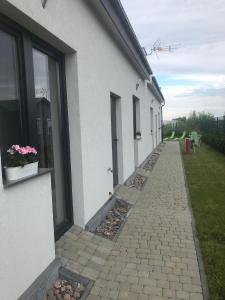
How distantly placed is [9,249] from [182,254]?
251cm

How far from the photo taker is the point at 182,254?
14.1 feet

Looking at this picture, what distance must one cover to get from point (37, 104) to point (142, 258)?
7.68 feet

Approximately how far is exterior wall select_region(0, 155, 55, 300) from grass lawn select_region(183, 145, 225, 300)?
1765 millimetres

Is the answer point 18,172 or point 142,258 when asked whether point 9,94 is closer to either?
point 18,172

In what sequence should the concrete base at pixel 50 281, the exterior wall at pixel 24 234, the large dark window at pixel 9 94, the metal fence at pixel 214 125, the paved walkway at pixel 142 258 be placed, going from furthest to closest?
1. the metal fence at pixel 214 125
2. the paved walkway at pixel 142 258
3. the large dark window at pixel 9 94
4. the concrete base at pixel 50 281
5. the exterior wall at pixel 24 234

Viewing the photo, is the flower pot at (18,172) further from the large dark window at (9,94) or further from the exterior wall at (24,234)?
the large dark window at (9,94)

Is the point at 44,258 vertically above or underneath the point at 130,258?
above

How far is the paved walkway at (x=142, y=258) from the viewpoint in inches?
134

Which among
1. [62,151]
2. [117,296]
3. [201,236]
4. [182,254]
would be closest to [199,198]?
[201,236]

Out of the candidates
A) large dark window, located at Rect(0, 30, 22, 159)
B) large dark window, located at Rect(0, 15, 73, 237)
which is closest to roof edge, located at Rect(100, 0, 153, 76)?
large dark window, located at Rect(0, 15, 73, 237)

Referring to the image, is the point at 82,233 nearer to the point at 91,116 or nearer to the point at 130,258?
the point at 130,258

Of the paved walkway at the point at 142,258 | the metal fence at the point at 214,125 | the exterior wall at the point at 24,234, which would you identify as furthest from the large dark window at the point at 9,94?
the metal fence at the point at 214,125

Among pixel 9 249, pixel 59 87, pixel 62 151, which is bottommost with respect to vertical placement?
pixel 9 249

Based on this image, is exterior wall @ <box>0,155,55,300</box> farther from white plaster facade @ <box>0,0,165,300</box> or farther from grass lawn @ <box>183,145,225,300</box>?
grass lawn @ <box>183,145,225,300</box>
